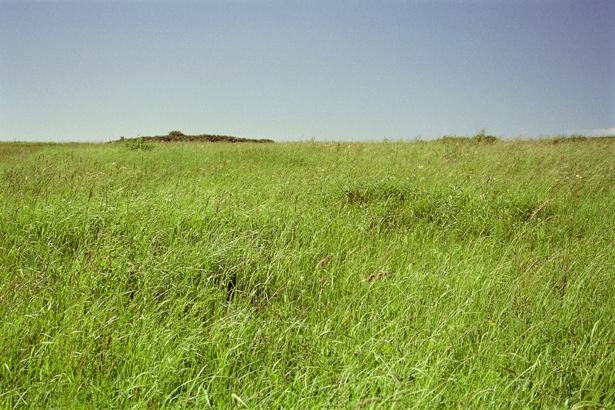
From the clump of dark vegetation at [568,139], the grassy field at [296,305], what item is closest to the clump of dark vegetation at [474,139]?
the clump of dark vegetation at [568,139]

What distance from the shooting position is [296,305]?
269 centimetres

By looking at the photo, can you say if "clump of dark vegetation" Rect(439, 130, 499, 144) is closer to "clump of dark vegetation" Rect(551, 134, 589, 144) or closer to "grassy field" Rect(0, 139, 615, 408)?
"clump of dark vegetation" Rect(551, 134, 589, 144)

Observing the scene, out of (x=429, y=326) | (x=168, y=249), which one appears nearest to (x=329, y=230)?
(x=168, y=249)

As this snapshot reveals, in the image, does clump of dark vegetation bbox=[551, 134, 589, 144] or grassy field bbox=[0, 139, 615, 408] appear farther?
clump of dark vegetation bbox=[551, 134, 589, 144]

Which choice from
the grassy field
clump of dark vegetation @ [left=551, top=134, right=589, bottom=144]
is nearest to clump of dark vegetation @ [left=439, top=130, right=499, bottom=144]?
clump of dark vegetation @ [left=551, top=134, right=589, bottom=144]

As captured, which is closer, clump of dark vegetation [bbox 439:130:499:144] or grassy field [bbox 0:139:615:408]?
grassy field [bbox 0:139:615:408]

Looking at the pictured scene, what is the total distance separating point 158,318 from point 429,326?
1466 mm

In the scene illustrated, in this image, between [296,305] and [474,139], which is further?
[474,139]

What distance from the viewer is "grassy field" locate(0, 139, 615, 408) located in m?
1.85

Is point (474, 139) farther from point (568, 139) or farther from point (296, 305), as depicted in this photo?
point (296, 305)

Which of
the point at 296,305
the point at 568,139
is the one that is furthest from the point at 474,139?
the point at 296,305

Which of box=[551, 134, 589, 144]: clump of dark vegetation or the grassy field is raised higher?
box=[551, 134, 589, 144]: clump of dark vegetation

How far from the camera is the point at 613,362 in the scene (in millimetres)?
2176

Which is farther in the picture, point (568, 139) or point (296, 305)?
point (568, 139)
